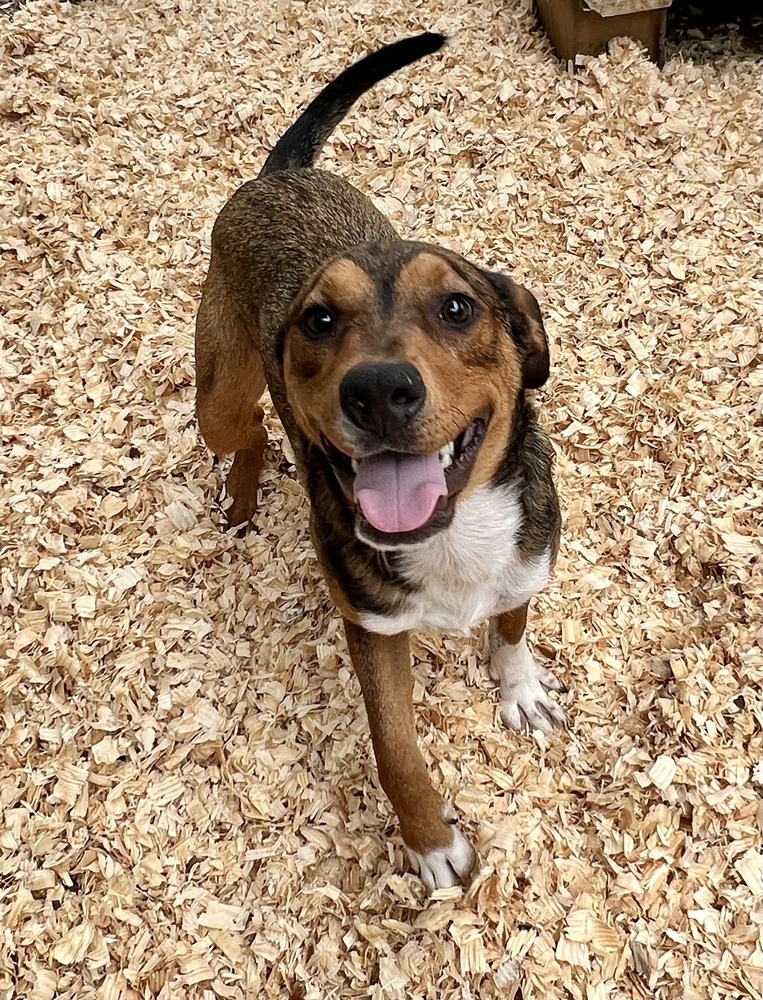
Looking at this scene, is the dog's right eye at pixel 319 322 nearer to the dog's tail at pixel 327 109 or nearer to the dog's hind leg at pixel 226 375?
the dog's hind leg at pixel 226 375

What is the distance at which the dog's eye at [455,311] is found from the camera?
2.16 metres

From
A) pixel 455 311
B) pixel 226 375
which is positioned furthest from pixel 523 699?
pixel 226 375

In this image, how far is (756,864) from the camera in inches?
103

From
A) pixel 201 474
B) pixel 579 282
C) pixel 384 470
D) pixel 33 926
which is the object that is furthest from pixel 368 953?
pixel 579 282

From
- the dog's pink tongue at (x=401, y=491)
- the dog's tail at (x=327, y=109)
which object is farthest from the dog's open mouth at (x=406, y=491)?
the dog's tail at (x=327, y=109)

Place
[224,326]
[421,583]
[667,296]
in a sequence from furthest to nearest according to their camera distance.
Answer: [667,296], [224,326], [421,583]

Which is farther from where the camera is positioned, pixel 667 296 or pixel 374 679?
pixel 667 296

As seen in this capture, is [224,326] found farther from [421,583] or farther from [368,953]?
[368,953]

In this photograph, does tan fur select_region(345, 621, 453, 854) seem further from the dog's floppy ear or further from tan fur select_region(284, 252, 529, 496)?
the dog's floppy ear

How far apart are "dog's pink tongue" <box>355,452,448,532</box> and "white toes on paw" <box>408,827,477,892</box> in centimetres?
111

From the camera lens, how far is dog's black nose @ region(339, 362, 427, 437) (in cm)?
190

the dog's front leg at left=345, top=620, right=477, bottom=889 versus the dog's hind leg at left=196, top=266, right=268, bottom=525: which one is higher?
the dog's hind leg at left=196, top=266, right=268, bottom=525

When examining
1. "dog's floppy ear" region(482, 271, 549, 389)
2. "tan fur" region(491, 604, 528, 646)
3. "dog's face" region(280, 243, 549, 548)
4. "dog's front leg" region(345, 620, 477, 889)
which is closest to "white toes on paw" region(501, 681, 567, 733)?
"tan fur" region(491, 604, 528, 646)

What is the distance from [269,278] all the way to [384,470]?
3.47ft
